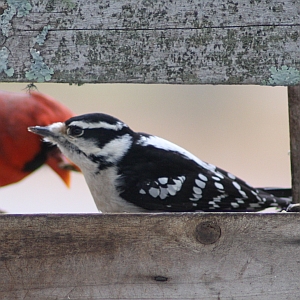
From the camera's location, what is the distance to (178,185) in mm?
2027

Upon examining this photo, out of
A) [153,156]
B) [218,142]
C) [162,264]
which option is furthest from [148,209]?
[218,142]

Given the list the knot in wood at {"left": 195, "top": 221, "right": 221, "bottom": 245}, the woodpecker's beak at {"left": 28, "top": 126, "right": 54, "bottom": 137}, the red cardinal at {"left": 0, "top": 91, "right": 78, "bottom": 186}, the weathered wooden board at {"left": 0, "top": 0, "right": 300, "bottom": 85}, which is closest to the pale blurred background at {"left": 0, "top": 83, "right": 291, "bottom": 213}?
the red cardinal at {"left": 0, "top": 91, "right": 78, "bottom": 186}

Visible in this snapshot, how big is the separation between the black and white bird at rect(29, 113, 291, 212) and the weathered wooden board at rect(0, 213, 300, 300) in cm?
54

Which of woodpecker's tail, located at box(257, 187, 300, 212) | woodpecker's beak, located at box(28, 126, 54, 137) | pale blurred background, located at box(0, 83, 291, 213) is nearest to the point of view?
woodpecker's beak, located at box(28, 126, 54, 137)

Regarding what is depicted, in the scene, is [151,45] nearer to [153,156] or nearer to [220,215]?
[220,215]

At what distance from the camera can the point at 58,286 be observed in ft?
4.59

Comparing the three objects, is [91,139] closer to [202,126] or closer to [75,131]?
[75,131]

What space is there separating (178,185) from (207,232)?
0.61 m

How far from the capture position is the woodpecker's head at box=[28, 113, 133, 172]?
6.65 ft

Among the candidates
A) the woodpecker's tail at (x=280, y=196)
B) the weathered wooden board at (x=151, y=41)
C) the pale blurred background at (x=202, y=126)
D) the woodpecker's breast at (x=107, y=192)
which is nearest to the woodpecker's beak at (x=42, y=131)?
the woodpecker's breast at (x=107, y=192)

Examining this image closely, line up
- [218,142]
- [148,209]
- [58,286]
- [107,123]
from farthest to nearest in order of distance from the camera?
[218,142]
[107,123]
[148,209]
[58,286]

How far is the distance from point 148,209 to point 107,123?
1.08ft

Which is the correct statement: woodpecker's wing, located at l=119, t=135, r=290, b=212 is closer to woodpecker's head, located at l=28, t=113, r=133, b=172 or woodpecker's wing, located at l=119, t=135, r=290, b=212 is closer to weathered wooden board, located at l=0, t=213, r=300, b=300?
woodpecker's head, located at l=28, t=113, r=133, b=172

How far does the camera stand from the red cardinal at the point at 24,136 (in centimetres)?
217
